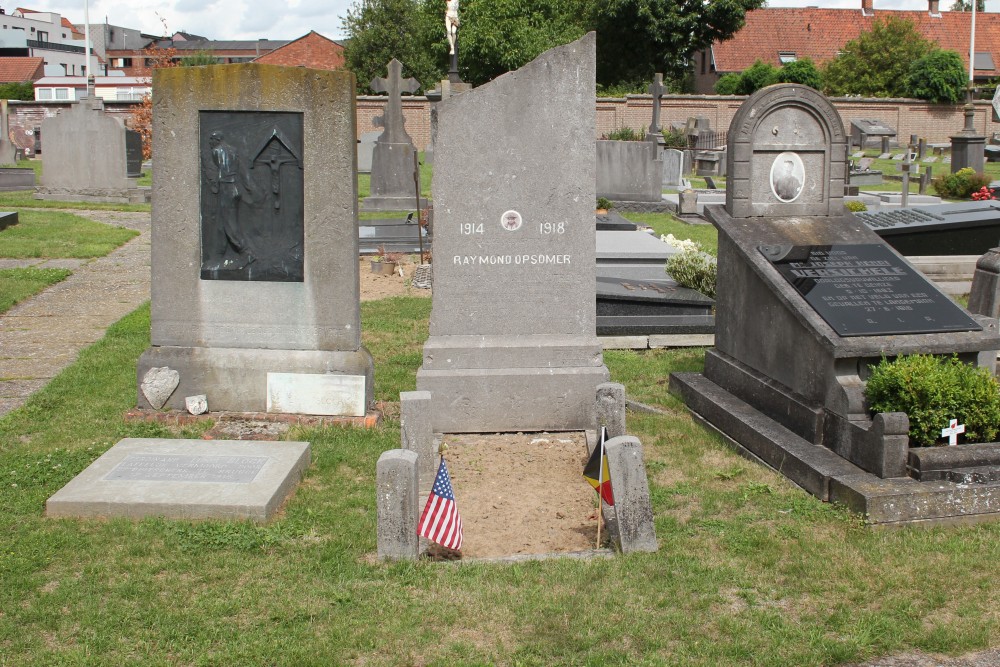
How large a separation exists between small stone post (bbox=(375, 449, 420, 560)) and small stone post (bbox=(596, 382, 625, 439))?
195 cm

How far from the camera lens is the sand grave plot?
550cm

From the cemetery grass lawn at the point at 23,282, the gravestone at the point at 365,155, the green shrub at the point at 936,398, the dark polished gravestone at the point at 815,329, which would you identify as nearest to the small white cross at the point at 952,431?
the green shrub at the point at 936,398

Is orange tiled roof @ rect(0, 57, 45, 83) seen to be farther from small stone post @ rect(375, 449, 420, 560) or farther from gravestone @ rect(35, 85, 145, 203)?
small stone post @ rect(375, 449, 420, 560)

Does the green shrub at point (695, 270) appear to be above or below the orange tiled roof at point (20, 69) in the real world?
below

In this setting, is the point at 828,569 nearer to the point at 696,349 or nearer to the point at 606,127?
the point at 696,349

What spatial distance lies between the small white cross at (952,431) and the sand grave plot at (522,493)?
202 cm

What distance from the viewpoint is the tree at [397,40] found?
57.4 metres

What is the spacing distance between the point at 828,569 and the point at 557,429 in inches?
108

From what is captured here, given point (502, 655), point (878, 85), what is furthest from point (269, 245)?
point (878, 85)

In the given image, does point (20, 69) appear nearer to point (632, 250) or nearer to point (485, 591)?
point (632, 250)

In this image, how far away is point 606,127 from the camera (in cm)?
4512

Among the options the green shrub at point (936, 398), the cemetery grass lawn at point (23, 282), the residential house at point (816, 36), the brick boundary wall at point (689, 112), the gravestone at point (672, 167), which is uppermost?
the residential house at point (816, 36)

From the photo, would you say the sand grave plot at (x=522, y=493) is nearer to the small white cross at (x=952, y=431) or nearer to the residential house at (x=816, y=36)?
the small white cross at (x=952, y=431)

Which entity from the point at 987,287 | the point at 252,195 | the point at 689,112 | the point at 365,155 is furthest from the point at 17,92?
the point at 987,287
